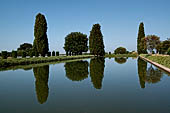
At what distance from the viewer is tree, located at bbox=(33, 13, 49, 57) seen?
86.0 ft

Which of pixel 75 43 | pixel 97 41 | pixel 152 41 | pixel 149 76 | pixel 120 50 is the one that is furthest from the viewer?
pixel 120 50

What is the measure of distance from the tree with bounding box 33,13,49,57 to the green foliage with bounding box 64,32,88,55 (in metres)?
15.1

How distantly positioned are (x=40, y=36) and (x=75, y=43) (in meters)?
16.0

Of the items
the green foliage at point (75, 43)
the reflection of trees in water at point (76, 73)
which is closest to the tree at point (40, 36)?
the reflection of trees in water at point (76, 73)

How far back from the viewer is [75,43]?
41.6 meters

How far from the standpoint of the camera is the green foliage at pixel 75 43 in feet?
138

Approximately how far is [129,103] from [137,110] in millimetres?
481

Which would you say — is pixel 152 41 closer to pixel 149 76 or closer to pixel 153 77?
pixel 149 76

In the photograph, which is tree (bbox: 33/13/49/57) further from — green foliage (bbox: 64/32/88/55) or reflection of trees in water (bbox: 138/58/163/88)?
reflection of trees in water (bbox: 138/58/163/88)

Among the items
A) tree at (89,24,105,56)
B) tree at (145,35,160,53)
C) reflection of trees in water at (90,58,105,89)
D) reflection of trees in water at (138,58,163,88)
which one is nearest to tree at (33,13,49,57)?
tree at (89,24,105,56)

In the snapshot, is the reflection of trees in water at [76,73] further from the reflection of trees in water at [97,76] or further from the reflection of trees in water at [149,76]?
the reflection of trees in water at [149,76]

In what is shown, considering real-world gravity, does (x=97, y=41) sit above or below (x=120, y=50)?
above

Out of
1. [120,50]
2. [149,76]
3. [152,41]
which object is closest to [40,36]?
[152,41]

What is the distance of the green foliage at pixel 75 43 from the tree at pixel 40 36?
15.1 m
